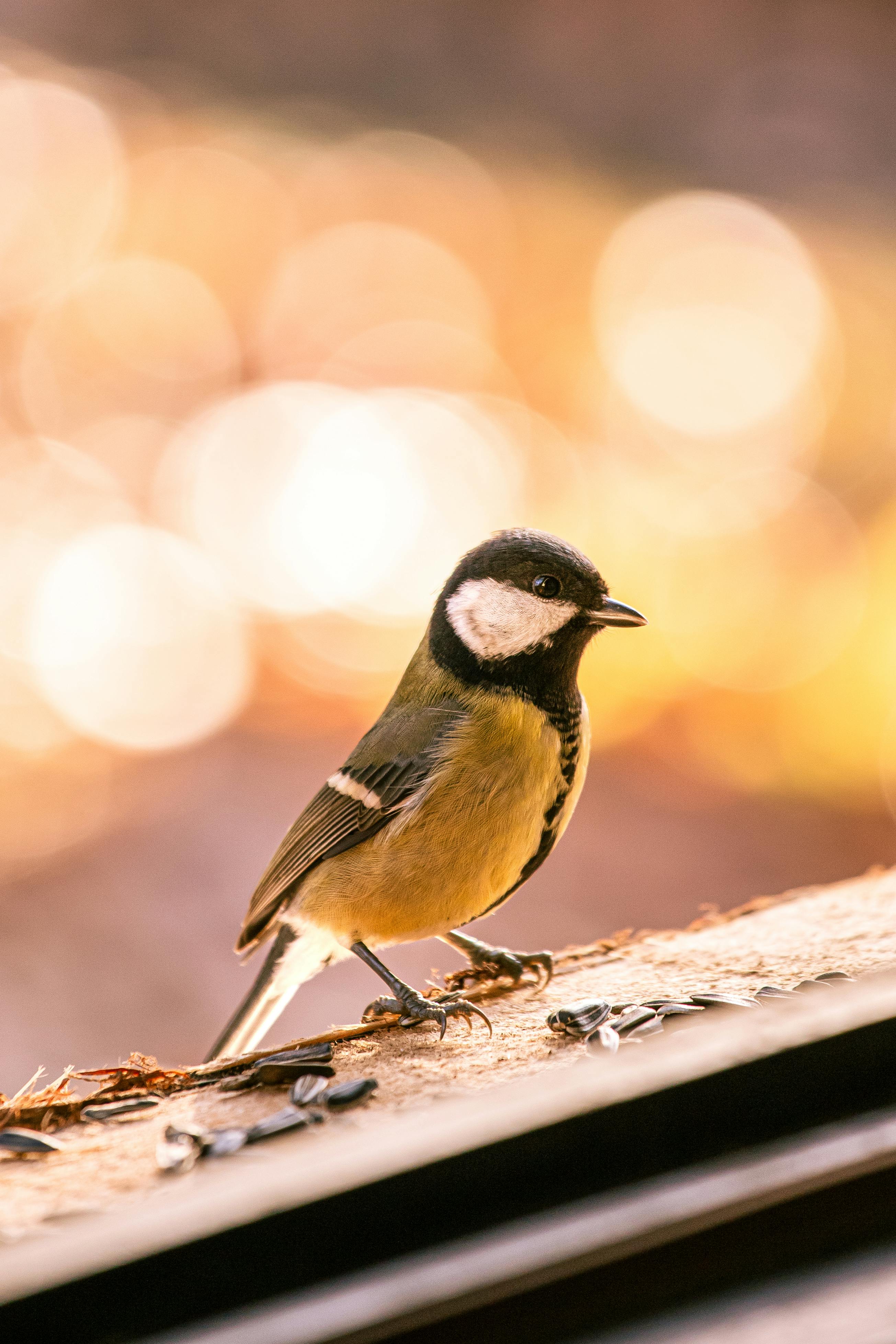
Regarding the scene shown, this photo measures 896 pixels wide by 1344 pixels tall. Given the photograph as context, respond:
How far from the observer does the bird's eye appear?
92 centimetres

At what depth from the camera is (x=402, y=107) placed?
164 cm

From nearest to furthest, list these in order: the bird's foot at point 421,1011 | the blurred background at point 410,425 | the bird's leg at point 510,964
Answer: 1. the bird's foot at point 421,1011
2. the bird's leg at point 510,964
3. the blurred background at point 410,425

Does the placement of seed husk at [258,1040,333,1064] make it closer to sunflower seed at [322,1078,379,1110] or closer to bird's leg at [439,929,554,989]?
sunflower seed at [322,1078,379,1110]

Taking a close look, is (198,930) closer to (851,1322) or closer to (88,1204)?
(88,1204)

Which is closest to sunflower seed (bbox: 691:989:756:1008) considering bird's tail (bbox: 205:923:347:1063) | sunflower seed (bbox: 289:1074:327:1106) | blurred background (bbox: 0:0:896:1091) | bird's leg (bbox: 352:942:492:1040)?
bird's leg (bbox: 352:942:492:1040)

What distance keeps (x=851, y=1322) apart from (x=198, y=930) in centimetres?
120

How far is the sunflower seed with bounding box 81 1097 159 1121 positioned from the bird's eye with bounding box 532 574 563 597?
0.54 metres

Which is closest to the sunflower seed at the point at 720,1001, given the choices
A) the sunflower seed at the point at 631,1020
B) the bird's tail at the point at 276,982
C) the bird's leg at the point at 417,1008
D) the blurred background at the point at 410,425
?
the sunflower seed at the point at 631,1020

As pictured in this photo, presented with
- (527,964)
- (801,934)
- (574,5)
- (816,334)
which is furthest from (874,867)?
(574,5)

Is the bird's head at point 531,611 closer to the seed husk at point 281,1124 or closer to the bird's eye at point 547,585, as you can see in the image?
the bird's eye at point 547,585

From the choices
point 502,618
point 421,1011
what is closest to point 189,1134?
point 421,1011

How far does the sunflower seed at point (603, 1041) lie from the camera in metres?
0.69

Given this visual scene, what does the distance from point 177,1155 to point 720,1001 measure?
0.40m

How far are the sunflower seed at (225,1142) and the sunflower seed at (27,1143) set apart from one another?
0.12m
